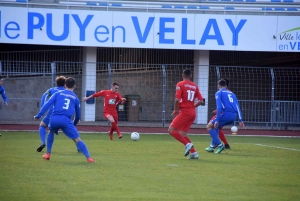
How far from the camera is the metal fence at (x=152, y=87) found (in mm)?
28297

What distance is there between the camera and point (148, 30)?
28.5 m

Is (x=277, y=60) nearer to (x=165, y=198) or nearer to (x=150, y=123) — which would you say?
(x=150, y=123)

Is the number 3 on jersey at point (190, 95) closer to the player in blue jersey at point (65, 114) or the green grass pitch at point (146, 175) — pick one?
the green grass pitch at point (146, 175)

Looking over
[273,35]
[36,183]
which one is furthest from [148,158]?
[273,35]

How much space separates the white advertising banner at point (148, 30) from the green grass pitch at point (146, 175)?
1175cm

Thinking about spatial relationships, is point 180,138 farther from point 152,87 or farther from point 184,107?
point 152,87

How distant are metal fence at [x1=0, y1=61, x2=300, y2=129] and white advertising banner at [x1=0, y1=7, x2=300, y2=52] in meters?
1.29

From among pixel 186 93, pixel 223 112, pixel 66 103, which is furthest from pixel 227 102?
pixel 66 103

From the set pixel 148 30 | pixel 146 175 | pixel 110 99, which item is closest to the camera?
pixel 146 175

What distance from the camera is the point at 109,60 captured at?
3112cm

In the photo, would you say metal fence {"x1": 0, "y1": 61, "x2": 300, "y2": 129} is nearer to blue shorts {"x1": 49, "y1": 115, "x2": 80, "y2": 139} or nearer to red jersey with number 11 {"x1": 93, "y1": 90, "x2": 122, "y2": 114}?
red jersey with number 11 {"x1": 93, "y1": 90, "x2": 122, "y2": 114}

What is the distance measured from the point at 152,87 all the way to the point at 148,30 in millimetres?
3402

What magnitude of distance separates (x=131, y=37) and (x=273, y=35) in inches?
270

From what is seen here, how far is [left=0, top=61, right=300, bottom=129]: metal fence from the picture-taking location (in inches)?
1114
